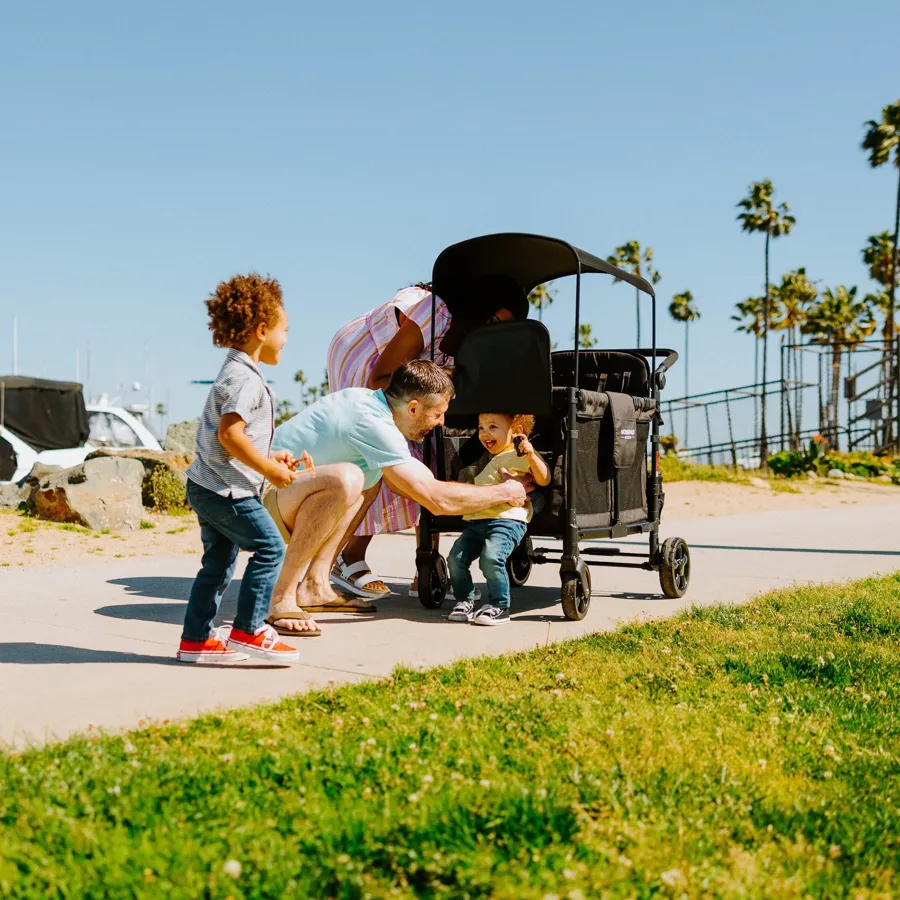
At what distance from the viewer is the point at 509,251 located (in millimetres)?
6727

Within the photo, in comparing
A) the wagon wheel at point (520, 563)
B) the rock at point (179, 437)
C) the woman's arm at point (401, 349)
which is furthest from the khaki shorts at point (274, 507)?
the rock at point (179, 437)

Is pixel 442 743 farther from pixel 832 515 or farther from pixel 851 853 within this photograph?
pixel 832 515

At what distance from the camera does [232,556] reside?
4.82 metres

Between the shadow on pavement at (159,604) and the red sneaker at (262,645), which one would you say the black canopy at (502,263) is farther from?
the red sneaker at (262,645)

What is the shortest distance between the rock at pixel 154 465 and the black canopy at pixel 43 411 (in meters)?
4.79

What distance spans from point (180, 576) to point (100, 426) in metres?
13.5

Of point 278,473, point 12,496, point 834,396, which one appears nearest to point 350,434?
point 278,473

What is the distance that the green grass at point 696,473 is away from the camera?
21734 mm

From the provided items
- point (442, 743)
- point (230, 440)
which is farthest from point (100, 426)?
point (442, 743)

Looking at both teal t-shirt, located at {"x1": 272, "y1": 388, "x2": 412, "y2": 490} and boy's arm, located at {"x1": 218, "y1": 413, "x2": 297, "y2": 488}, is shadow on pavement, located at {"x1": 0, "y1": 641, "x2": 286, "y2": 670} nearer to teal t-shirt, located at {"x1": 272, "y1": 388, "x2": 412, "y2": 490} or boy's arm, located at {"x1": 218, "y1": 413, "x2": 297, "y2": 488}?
boy's arm, located at {"x1": 218, "y1": 413, "x2": 297, "y2": 488}

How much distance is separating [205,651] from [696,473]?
18.6 m

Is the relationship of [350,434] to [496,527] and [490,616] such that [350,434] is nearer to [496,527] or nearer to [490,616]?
[496,527]

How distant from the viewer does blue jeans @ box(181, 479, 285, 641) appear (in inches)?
181

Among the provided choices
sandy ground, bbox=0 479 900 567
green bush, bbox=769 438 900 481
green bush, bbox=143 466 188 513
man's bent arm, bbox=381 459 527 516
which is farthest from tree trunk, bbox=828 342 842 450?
man's bent arm, bbox=381 459 527 516
